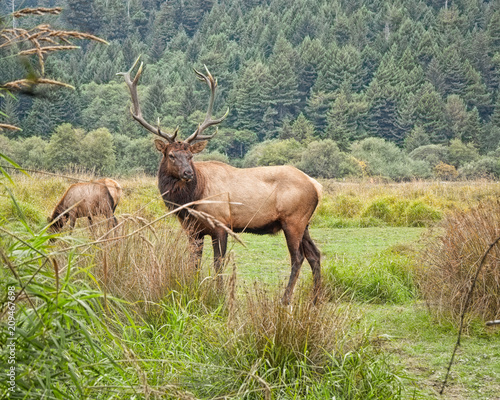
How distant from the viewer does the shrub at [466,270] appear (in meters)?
5.16

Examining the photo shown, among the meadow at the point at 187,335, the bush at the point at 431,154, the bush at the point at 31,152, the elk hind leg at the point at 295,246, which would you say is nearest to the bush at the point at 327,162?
the bush at the point at 431,154

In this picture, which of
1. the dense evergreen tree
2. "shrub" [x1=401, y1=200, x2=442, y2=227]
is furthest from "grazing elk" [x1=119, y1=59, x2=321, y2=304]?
the dense evergreen tree

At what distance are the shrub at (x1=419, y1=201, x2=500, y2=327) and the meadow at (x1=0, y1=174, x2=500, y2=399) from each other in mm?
147

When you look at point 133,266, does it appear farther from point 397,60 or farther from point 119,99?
point 397,60

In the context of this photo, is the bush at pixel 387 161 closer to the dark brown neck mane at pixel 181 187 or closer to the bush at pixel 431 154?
the bush at pixel 431 154

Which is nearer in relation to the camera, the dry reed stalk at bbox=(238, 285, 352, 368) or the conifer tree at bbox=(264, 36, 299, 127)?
the dry reed stalk at bbox=(238, 285, 352, 368)

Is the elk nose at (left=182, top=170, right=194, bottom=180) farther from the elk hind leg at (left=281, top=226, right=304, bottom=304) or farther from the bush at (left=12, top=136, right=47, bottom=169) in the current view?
the bush at (left=12, top=136, right=47, bottom=169)

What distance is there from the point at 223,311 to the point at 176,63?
11501 cm

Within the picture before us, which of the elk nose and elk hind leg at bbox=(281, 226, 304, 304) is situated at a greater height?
the elk nose

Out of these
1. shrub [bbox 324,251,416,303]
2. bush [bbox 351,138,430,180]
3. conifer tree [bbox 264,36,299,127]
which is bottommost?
conifer tree [bbox 264,36,299,127]

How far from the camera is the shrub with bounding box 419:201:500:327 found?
5156 millimetres

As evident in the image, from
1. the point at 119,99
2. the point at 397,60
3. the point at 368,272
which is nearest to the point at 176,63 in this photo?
the point at 119,99

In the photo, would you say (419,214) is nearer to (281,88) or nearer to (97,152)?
(97,152)

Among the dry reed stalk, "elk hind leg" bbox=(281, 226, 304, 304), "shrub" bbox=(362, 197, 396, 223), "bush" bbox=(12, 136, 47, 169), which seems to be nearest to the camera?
the dry reed stalk
